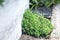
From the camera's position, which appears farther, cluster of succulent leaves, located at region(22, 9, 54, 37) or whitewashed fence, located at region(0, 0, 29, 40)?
cluster of succulent leaves, located at region(22, 9, 54, 37)

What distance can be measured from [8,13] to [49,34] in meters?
1.56

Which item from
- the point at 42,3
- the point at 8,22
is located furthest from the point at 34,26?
the point at 42,3

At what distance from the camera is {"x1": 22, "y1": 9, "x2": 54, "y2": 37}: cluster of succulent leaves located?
4.04 m

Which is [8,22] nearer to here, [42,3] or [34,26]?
[34,26]

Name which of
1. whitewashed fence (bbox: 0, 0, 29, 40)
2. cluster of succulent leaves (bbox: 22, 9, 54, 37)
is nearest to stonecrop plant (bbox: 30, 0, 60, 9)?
cluster of succulent leaves (bbox: 22, 9, 54, 37)

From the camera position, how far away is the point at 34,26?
4.11 metres

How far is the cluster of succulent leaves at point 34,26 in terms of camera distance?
4.04 meters

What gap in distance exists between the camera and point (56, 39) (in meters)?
4.12

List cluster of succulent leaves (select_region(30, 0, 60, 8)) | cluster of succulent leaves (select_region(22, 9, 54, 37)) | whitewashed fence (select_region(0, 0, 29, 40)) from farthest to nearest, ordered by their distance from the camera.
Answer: cluster of succulent leaves (select_region(30, 0, 60, 8)), cluster of succulent leaves (select_region(22, 9, 54, 37)), whitewashed fence (select_region(0, 0, 29, 40))

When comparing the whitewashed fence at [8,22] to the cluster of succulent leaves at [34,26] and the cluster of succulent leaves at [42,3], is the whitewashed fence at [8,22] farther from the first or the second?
the cluster of succulent leaves at [42,3]

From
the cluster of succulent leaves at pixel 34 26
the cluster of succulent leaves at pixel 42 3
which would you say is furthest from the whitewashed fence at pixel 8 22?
the cluster of succulent leaves at pixel 42 3

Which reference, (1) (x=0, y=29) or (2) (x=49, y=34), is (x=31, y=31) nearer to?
(2) (x=49, y=34)

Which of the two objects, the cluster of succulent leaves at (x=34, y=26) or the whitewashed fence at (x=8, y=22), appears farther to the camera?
the cluster of succulent leaves at (x=34, y=26)

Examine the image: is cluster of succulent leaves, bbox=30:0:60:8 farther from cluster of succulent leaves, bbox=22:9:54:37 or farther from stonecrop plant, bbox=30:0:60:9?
cluster of succulent leaves, bbox=22:9:54:37
